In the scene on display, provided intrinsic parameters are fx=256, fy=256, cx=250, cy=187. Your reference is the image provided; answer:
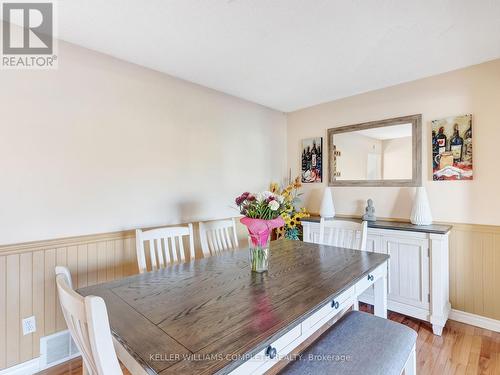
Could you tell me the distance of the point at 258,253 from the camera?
146 centimetres

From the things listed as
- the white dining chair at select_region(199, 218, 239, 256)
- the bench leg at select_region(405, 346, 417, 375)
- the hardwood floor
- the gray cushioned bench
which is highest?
the white dining chair at select_region(199, 218, 239, 256)

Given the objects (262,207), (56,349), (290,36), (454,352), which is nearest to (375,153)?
(290,36)

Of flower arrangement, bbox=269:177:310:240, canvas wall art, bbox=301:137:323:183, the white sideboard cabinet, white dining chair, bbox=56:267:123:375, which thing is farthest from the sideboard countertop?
white dining chair, bbox=56:267:123:375

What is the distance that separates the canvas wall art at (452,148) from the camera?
2.31 m

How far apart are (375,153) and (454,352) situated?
1879 mm

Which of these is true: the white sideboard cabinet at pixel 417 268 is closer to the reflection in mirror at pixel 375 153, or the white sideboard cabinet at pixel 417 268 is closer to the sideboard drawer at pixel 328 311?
the reflection in mirror at pixel 375 153

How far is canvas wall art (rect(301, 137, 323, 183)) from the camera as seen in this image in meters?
3.36

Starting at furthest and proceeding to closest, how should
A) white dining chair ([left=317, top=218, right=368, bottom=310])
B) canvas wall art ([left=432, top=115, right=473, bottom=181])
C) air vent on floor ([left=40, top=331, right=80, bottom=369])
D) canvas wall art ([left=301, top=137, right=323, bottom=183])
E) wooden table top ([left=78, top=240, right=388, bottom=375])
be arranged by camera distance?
canvas wall art ([left=301, top=137, right=323, bottom=183]) → canvas wall art ([left=432, top=115, right=473, bottom=181]) → white dining chair ([left=317, top=218, right=368, bottom=310]) → air vent on floor ([left=40, top=331, right=80, bottom=369]) → wooden table top ([left=78, top=240, right=388, bottom=375])

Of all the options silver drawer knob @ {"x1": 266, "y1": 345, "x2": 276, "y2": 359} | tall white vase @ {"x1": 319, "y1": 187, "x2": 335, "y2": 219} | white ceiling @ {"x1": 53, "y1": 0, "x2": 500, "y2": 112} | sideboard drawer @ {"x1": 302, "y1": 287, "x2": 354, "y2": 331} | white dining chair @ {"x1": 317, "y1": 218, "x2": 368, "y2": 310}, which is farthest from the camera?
tall white vase @ {"x1": 319, "y1": 187, "x2": 335, "y2": 219}

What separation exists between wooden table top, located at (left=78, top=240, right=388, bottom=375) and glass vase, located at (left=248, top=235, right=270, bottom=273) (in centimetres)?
5

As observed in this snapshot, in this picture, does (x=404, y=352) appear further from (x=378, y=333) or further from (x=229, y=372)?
(x=229, y=372)

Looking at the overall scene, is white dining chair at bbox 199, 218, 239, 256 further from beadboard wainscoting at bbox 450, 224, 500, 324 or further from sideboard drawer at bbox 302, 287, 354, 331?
beadboard wainscoting at bbox 450, 224, 500, 324

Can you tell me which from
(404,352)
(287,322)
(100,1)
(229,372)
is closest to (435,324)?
(404,352)

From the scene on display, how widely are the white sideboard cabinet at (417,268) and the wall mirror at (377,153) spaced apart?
23.5 inches
